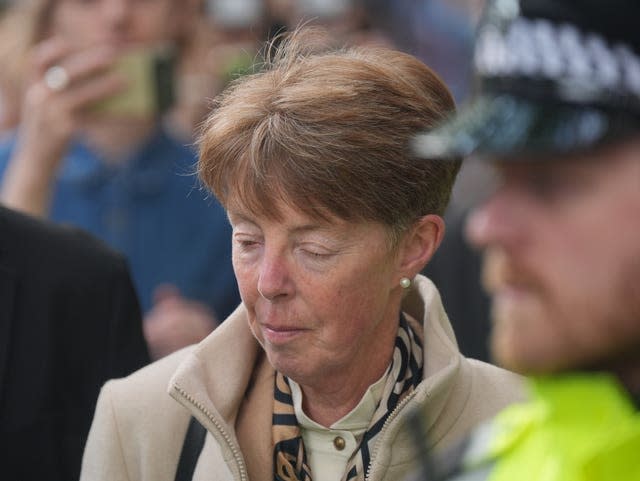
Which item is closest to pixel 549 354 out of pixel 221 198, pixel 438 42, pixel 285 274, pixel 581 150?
pixel 581 150

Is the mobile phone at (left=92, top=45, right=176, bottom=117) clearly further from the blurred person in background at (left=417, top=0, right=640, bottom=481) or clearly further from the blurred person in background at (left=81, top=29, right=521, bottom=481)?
the blurred person in background at (left=417, top=0, right=640, bottom=481)

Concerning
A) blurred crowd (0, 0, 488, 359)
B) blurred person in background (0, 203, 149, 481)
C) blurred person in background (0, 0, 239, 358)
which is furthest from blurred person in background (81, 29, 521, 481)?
blurred person in background (0, 0, 239, 358)

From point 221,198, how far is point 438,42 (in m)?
5.17

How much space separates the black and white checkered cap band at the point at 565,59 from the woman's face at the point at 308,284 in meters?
1.24

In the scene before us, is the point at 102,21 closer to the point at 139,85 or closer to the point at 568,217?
the point at 139,85

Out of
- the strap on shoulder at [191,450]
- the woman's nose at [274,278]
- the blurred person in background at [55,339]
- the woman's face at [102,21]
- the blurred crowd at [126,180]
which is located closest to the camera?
the woman's nose at [274,278]

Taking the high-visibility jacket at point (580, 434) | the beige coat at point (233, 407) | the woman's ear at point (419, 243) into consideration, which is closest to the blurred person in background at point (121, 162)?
the beige coat at point (233, 407)

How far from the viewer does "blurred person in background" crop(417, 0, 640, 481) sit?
58.7 inches

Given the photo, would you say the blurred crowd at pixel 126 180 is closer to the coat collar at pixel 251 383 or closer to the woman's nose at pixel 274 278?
the coat collar at pixel 251 383

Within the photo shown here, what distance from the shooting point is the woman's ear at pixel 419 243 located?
116 inches

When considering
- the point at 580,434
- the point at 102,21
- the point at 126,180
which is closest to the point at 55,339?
the point at 126,180

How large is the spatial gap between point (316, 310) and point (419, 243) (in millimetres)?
316

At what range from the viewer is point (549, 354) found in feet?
5.00

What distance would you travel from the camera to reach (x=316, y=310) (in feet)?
9.23
